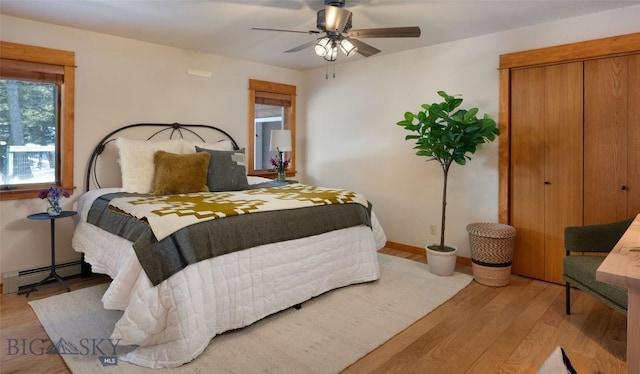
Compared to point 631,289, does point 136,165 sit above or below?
above

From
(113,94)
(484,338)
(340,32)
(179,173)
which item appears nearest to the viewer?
(484,338)

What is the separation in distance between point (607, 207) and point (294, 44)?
3.20 meters

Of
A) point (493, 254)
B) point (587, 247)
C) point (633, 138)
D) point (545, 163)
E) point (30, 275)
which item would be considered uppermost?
point (633, 138)

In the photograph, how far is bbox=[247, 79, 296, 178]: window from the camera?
4.70 metres

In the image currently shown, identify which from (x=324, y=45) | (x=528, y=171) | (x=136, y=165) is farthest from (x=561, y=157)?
(x=136, y=165)

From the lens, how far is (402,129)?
4207 millimetres

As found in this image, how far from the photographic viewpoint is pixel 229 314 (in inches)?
87.1

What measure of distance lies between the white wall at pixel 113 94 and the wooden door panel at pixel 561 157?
329 centimetres

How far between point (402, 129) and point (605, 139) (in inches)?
73.6

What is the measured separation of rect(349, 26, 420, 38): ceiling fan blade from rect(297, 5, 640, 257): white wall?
1351 millimetres

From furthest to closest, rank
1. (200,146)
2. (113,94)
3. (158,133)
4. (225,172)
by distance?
(158,133)
(200,146)
(113,94)
(225,172)

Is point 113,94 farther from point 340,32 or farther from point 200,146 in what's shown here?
point 340,32

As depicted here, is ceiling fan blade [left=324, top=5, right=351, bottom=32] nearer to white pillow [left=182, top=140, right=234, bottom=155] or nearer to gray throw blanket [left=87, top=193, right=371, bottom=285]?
gray throw blanket [left=87, top=193, right=371, bottom=285]

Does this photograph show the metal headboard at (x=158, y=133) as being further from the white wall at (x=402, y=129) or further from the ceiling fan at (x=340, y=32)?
the ceiling fan at (x=340, y=32)
